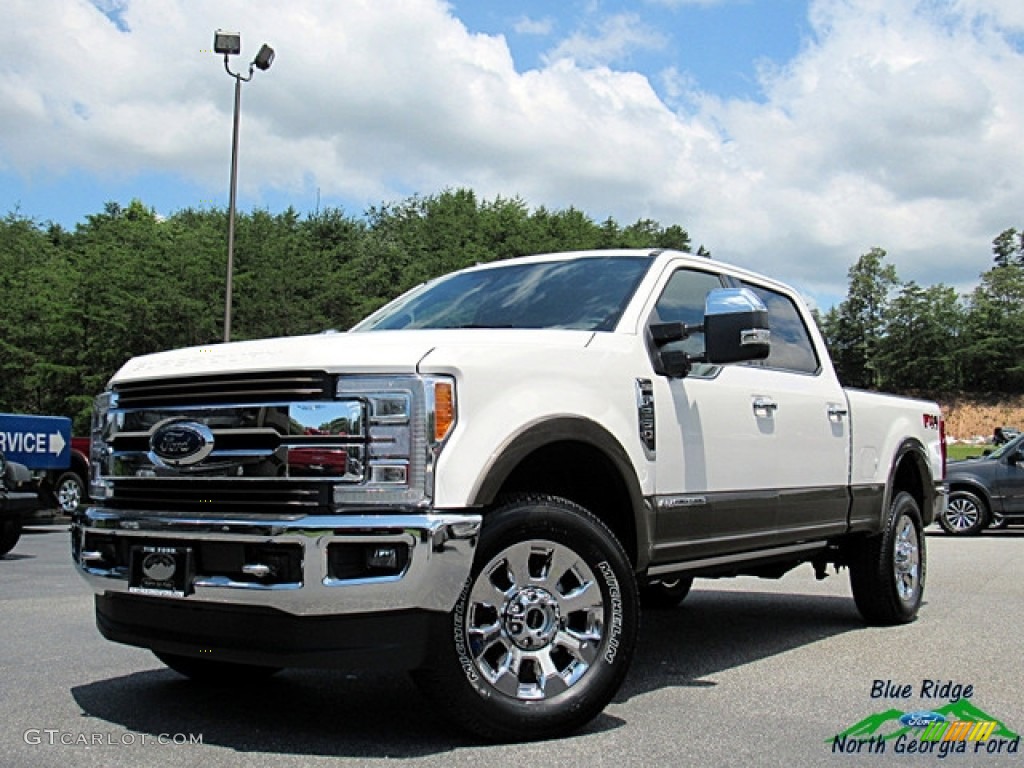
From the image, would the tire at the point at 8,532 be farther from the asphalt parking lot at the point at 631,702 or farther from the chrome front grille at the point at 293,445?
the chrome front grille at the point at 293,445

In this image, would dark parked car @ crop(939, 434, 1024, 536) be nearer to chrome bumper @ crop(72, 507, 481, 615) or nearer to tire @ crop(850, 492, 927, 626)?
tire @ crop(850, 492, 927, 626)

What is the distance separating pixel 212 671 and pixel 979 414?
8438 centimetres

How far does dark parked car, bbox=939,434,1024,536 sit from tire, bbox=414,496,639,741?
1344 cm

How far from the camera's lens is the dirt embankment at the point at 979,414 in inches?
3081

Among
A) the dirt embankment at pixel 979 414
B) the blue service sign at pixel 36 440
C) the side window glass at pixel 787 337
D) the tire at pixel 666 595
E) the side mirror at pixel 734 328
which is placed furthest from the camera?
the dirt embankment at pixel 979 414

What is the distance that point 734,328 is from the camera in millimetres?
4699

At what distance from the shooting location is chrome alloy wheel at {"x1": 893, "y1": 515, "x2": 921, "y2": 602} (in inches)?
273

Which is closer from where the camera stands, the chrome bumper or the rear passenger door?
the chrome bumper

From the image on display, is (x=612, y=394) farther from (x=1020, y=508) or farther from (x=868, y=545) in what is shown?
(x=1020, y=508)

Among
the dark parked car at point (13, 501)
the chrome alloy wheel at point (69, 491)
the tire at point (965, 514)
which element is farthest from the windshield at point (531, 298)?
the chrome alloy wheel at point (69, 491)

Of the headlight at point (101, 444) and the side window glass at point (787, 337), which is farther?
the side window glass at point (787, 337)

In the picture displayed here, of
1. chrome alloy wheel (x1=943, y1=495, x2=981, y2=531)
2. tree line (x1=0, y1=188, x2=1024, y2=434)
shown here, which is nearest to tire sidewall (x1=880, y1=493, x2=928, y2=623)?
chrome alloy wheel (x1=943, y1=495, x2=981, y2=531)

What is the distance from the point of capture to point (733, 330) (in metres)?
4.70

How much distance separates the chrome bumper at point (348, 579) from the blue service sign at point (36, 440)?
41.4 ft
